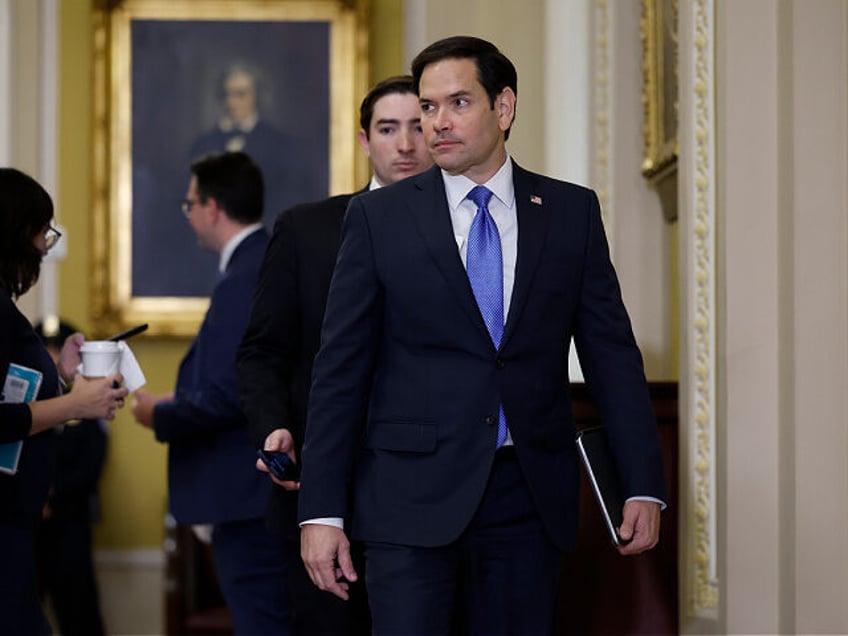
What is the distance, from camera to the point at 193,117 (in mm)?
9375

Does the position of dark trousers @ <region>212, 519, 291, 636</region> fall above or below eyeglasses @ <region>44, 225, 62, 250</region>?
below

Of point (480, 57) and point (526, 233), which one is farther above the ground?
point (480, 57)

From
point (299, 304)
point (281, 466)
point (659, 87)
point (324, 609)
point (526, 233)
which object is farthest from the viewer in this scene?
point (659, 87)

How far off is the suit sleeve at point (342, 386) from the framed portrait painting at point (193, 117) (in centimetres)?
607

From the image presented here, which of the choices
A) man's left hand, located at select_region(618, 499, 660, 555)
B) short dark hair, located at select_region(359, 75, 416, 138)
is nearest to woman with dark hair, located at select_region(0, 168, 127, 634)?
short dark hair, located at select_region(359, 75, 416, 138)

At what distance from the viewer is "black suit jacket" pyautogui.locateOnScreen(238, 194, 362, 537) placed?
3.97 m

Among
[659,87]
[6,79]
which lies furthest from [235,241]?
[6,79]

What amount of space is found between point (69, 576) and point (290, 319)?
194 inches

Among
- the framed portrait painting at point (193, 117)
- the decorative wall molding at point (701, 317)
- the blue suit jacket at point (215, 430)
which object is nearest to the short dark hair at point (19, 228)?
the blue suit jacket at point (215, 430)

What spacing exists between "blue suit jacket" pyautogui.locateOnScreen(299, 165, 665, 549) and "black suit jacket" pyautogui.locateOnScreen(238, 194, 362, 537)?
746 millimetres

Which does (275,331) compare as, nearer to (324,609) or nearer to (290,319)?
(290,319)

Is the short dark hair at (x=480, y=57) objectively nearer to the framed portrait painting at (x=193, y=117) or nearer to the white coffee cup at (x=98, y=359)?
the white coffee cup at (x=98, y=359)

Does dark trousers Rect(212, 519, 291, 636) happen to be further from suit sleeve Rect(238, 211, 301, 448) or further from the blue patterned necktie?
the blue patterned necktie

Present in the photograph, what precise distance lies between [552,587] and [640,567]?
1684 mm
